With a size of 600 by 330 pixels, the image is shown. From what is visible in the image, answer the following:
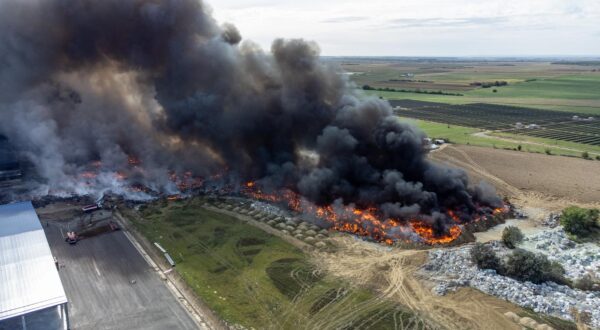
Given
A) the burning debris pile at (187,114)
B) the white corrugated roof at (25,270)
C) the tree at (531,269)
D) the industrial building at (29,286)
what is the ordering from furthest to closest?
the burning debris pile at (187,114)
the tree at (531,269)
the white corrugated roof at (25,270)
the industrial building at (29,286)

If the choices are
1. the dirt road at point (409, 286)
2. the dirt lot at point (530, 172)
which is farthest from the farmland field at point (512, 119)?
the dirt road at point (409, 286)

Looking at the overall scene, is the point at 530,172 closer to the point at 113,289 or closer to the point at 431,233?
the point at 431,233

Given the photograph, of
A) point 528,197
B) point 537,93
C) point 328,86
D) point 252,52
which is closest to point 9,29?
point 252,52

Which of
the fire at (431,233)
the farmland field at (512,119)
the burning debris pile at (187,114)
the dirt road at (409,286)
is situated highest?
the burning debris pile at (187,114)

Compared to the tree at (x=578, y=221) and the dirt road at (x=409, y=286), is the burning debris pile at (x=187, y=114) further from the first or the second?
the dirt road at (x=409, y=286)

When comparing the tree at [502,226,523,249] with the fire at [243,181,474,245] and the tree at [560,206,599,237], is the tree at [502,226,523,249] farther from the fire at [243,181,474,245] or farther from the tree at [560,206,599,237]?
the tree at [560,206,599,237]
